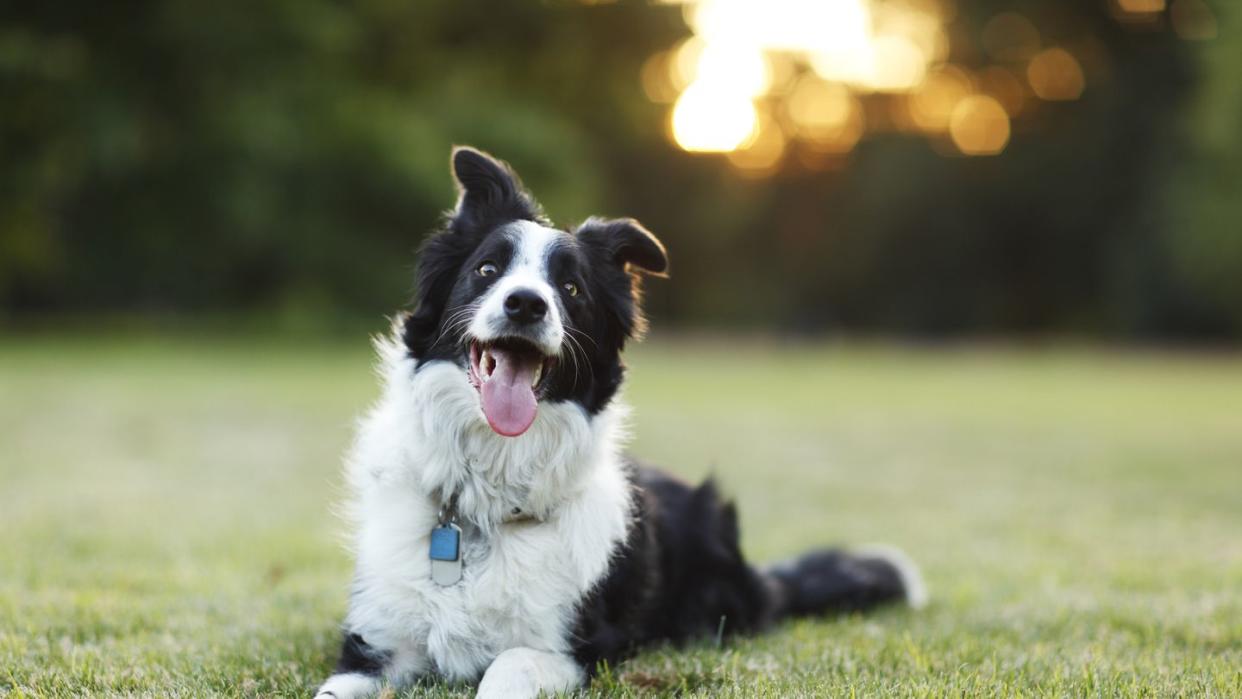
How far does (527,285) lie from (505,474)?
0.76 m

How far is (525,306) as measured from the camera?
3.97 m

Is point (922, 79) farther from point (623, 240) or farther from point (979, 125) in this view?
point (623, 240)

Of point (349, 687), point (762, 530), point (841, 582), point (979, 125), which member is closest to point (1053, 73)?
point (979, 125)

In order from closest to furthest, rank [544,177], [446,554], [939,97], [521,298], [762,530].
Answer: [521,298] < [446,554] < [762,530] < [544,177] < [939,97]

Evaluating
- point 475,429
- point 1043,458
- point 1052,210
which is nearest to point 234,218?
point 1043,458

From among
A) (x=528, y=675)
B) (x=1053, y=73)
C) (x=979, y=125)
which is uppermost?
(x=1053, y=73)

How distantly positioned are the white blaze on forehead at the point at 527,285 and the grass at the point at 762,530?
4.15ft

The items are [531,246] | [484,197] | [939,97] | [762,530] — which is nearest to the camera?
[531,246]

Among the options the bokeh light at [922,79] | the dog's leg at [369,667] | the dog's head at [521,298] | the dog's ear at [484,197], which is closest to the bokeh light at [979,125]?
the bokeh light at [922,79]

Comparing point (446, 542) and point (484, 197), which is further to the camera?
point (484, 197)

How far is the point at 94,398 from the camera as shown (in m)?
15.6

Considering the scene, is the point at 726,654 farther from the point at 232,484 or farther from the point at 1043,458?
the point at 1043,458

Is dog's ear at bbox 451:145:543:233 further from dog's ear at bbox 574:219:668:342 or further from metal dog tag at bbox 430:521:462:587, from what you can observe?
metal dog tag at bbox 430:521:462:587

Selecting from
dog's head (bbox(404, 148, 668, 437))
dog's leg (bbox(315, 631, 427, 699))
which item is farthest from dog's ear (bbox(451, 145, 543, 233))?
dog's leg (bbox(315, 631, 427, 699))
